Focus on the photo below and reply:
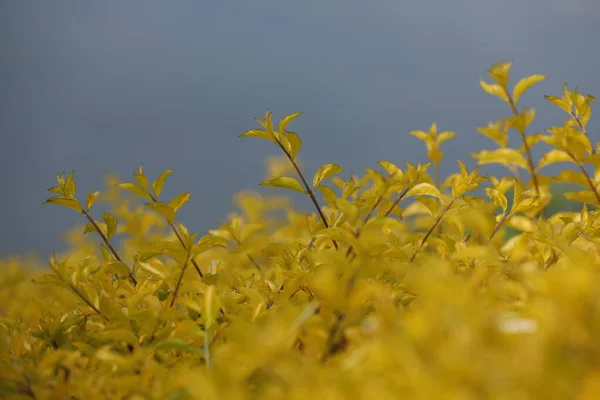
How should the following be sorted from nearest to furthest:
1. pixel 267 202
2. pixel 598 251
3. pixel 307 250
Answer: pixel 598 251
pixel 307 250
pixel 267 202

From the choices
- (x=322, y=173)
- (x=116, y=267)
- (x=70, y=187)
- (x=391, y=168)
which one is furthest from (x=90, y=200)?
(x=391, y=168)

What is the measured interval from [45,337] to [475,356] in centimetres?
90

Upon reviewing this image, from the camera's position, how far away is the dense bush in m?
0.44

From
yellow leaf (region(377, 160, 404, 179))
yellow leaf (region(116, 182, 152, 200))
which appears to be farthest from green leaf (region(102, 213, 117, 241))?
yellow leaf (region(377, 160, 404, 179))

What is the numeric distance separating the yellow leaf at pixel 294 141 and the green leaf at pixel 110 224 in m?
0.45

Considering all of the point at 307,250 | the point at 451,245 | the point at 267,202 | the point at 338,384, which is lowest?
the point at 267,202

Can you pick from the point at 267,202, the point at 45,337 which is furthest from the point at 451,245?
the point at 267,202

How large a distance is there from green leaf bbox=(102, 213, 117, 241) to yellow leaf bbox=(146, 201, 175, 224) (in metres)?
0.26

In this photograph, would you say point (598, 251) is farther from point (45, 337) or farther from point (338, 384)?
point (45, 337)

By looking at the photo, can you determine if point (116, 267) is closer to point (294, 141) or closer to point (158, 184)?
point (158, 184)

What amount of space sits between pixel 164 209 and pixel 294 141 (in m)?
0.29

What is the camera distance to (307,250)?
111 centimetres

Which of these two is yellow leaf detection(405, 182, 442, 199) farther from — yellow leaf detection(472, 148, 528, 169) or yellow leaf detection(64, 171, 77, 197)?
yellow leaf detection(64, 171, 77, 197)

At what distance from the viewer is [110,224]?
113 centimetres
